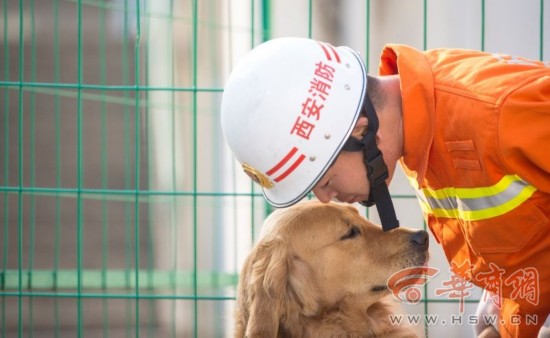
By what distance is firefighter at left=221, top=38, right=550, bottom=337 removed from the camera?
10.8 ft

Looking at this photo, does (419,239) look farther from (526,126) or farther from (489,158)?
(526,126)

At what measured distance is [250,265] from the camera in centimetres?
382

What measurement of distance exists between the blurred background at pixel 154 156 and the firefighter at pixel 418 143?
1.14 metres

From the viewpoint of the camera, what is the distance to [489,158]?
326cm

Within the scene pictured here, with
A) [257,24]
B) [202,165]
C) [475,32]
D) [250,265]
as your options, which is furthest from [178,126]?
[250,265]

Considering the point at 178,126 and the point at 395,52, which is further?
the point at 178,126

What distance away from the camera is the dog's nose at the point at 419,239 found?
12.6ft

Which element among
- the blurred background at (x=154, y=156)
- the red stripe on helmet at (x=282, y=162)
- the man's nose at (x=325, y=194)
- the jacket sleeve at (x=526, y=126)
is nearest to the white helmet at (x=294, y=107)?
the red stripe on helmet at (x=282, y=162)

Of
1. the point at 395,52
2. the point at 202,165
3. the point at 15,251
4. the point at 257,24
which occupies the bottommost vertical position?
the point at 15,251

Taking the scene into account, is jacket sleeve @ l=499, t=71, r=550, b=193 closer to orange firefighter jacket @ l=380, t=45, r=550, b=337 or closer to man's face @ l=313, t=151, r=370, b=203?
orange firefighter jacket @ l=380, t=45, r=550, b=337

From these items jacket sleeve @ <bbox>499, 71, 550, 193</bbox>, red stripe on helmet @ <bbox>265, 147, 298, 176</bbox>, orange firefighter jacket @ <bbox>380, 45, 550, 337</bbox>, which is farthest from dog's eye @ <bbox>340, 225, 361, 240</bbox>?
jacket sleeve @ <bbox>499, 71, 550, 193</bbox>

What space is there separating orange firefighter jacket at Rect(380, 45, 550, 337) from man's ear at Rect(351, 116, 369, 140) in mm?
181

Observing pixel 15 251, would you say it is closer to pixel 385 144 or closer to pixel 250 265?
pixel 250 265

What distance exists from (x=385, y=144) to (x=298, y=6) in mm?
2889
